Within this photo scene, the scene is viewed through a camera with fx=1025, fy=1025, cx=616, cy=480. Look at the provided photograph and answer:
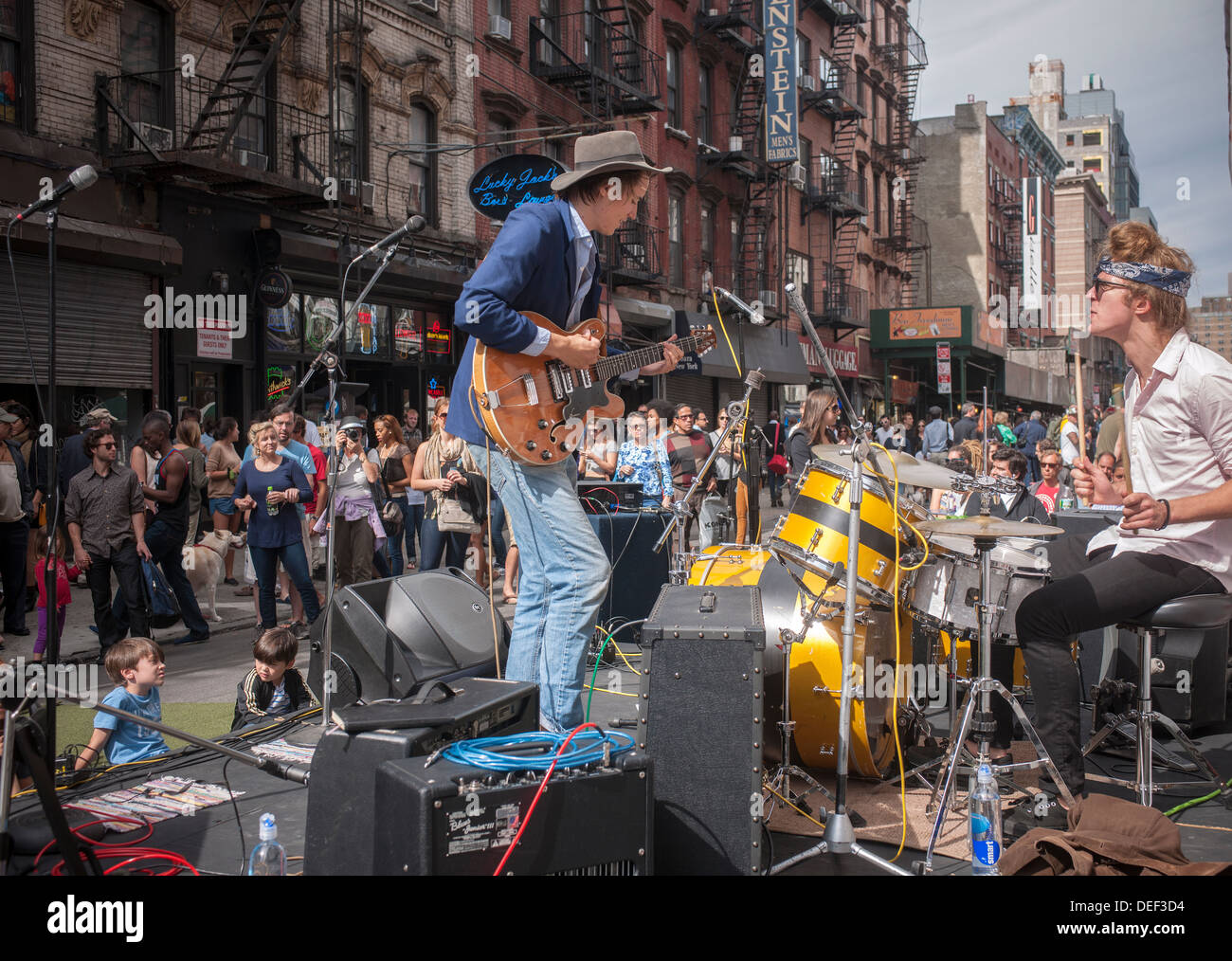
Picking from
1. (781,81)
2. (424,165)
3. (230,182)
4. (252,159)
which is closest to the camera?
(230,182)

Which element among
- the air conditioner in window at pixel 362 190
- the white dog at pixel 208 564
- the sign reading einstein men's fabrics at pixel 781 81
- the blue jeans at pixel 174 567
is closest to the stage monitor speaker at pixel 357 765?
the blue jeans at pixel 174 567

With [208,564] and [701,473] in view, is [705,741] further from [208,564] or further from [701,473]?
[208,564]

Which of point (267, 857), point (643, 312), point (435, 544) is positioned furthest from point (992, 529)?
point (643, 312)

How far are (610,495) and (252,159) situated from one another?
869 centimetres

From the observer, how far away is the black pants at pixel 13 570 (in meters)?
8.98

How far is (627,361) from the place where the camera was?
461cm

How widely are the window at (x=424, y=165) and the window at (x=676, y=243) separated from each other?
9.17 meters

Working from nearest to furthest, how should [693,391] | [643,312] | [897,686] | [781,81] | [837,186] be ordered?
[897,686] < [643,312] < [693,391] < [781,81] < [837,186]

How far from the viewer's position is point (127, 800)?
425cm

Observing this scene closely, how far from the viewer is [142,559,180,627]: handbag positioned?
856 centimetres

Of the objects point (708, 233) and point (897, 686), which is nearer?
point (897, 686)

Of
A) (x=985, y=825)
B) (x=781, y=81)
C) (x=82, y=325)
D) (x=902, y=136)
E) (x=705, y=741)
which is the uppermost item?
(x=902, y=136)

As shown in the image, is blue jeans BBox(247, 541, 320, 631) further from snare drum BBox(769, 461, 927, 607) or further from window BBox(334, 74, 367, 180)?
window BBox(334, 74, 367, 180)

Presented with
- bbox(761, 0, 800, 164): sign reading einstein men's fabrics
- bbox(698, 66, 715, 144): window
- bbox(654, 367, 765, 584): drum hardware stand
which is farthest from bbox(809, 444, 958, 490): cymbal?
bbox(698, 66, 715, 144): window
